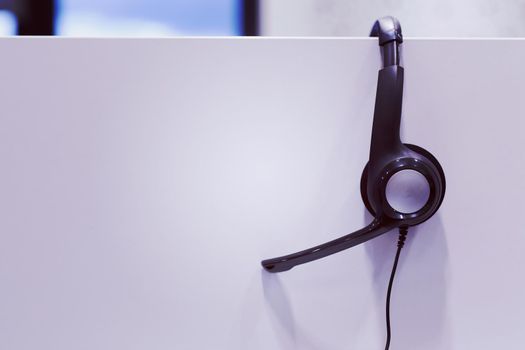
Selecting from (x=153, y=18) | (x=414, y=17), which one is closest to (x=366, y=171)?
(x=414, y=17)

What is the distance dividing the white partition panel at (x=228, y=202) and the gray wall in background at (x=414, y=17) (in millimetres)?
645

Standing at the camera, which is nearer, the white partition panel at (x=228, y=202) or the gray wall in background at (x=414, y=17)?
the white partition panel at (x=228, y=202)

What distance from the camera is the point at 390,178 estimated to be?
28cm

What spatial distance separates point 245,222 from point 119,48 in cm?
17

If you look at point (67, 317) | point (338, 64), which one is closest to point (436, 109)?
point (338, 64)

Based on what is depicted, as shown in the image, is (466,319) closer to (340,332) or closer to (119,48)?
(340,332)

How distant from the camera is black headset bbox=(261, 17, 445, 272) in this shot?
0.28m

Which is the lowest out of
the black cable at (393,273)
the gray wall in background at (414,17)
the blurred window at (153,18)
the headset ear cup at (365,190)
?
the black cable at (393,273)

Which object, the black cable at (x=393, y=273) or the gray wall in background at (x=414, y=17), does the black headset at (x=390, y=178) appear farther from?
the gray wall in background at (x=414, y=17)

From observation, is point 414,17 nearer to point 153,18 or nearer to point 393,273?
point 153,18

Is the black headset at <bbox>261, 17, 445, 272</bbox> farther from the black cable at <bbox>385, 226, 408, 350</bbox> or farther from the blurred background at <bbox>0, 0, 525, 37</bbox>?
the blurred background at <bbox>0, 0, 525, 37</bbox>

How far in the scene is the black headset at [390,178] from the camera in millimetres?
280

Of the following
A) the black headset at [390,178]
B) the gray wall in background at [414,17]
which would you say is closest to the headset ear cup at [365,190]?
the black headset at [390,178]

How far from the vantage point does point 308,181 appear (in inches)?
12.3
